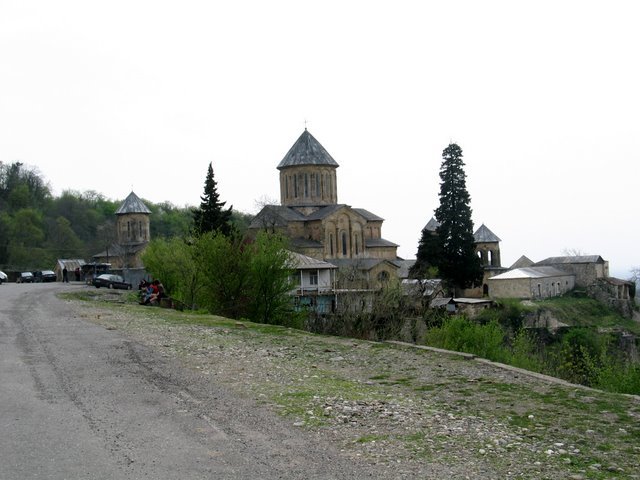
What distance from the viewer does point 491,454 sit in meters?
6.49

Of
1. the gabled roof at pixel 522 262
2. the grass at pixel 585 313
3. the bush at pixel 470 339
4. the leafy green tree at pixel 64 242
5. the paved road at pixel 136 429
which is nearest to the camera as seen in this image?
the paved road at pixel 136 429

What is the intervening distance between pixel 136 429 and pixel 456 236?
4625 cm

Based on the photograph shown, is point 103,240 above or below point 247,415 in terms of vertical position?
above

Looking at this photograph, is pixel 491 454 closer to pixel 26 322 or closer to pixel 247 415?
pixel 247 415

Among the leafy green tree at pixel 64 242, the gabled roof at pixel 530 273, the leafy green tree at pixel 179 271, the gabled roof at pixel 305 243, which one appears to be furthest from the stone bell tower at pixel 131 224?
the leafy green tree at pixel 179 271

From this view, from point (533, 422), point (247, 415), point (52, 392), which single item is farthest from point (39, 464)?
point (533, 422)

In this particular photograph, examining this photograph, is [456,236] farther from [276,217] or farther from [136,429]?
[136,429]

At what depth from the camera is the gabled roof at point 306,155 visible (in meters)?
60.8

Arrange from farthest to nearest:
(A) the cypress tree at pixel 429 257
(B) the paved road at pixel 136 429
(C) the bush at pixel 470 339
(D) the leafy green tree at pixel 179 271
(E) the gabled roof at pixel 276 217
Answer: (E) the gabled roof at pixel 276 217 → (A) the cypress tree at pixel 429 257 → (D) the leafy green tree at pixel 179 271 → (C) the bush at pixel 470 339 → (B) the paved road at pixel 136 429

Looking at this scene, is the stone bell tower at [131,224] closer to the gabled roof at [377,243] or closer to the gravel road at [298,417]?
the gabled roof at [377,243]

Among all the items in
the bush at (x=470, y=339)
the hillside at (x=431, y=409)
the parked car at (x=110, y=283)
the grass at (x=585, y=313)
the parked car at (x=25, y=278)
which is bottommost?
the grass at (x=585, y=313)

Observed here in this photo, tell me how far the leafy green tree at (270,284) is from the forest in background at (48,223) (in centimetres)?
3619

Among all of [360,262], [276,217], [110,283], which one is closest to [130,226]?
[276,217]

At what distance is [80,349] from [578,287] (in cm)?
6035
